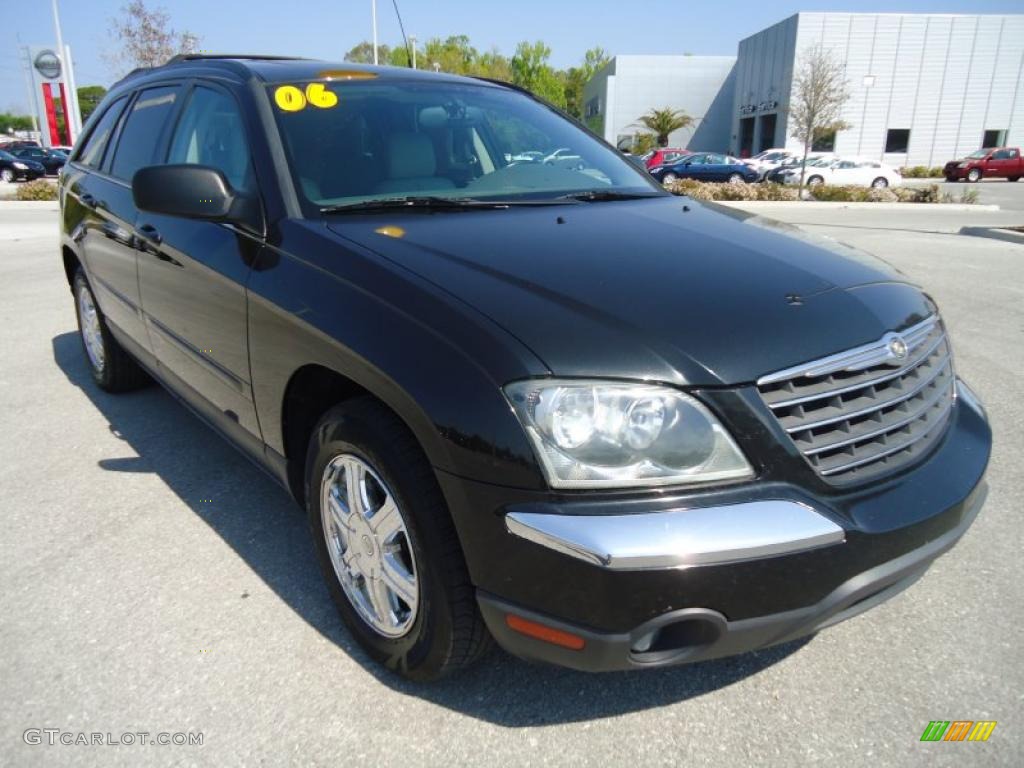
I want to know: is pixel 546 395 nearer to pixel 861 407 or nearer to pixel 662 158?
pixel 861 407

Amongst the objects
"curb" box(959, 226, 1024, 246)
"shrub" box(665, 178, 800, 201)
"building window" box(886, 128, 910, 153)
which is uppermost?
"building window" box(886, 128, 910, 153)

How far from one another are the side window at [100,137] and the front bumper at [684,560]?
12.0 feet

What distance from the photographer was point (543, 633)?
1682mm

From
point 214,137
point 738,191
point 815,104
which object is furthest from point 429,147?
point 815,104

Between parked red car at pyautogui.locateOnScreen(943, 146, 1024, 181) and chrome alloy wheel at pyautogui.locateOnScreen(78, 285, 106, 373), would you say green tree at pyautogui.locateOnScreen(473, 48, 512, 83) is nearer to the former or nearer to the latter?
parked red car at pyautogui.locateOnScreen(943, 146, 1024, 181)

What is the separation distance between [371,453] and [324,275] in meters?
0.55

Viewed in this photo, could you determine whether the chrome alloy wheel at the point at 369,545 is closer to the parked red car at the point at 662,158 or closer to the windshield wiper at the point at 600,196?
the windshield wiper at the point at 600,196

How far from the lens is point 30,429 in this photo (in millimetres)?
4062

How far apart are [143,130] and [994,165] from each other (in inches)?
1623

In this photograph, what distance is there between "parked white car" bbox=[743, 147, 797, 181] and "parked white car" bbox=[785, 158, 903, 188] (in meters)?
1.95

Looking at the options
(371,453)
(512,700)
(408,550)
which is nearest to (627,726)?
(512,700)

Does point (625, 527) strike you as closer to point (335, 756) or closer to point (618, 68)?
point (335, 756)

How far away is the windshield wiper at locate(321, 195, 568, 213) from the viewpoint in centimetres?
244

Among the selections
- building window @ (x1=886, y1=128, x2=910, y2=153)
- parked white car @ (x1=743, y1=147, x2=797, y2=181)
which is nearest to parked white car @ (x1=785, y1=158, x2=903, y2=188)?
parked white car @ (x1=743, y1=147, x2=797, y2=181)
